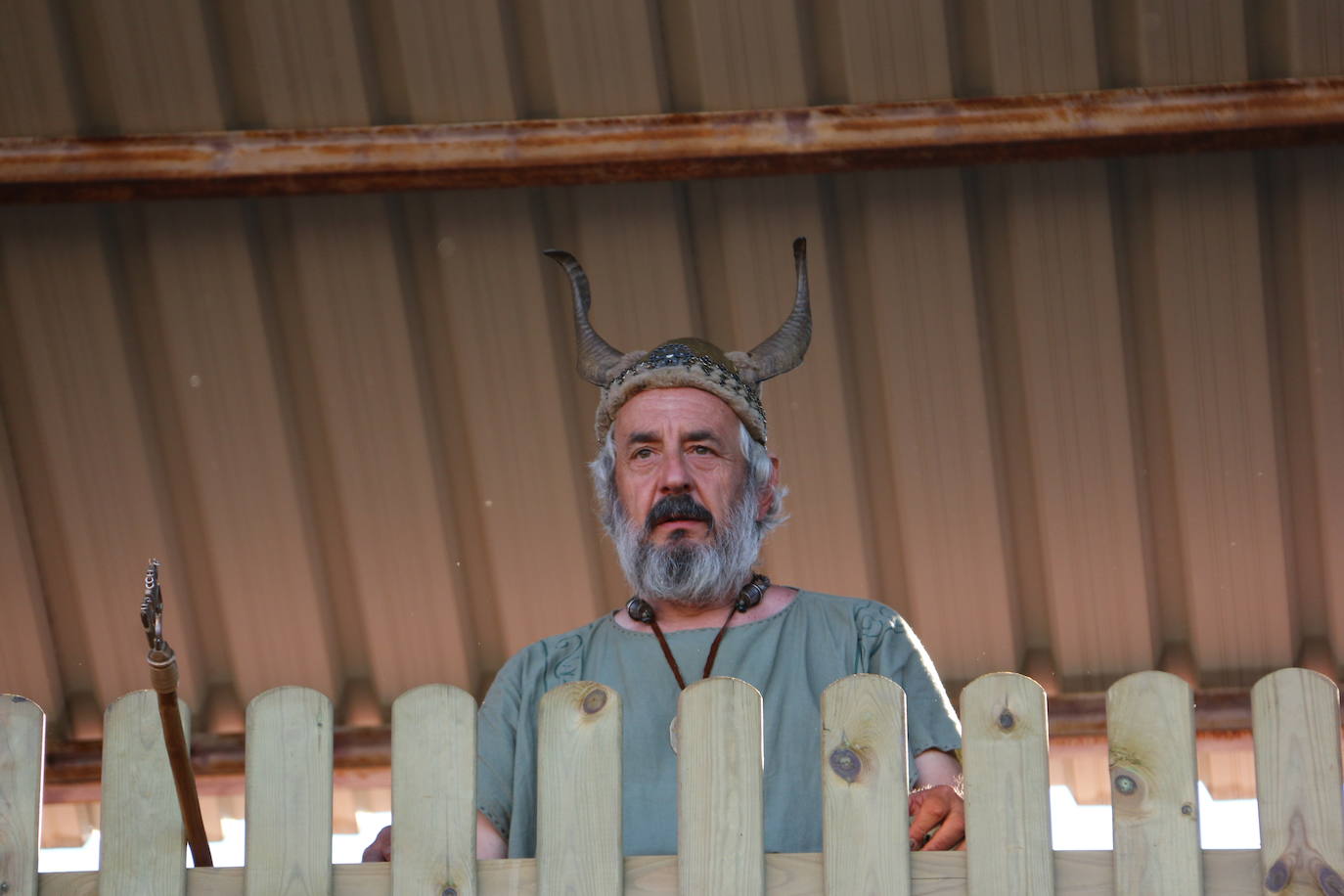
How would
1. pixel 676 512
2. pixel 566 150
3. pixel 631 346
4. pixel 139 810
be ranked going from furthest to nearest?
pixel 631 346 → pixel 566 150 → pixel 676 512 → pixel 139 810

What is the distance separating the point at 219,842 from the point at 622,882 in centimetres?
398

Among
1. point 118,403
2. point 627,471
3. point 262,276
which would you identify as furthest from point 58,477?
point 627,471

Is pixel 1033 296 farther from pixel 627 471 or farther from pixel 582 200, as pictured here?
pixel 627 471

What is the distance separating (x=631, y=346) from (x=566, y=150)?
0.67m

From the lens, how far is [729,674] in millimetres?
2889

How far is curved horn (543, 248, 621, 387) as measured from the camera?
3.44 m

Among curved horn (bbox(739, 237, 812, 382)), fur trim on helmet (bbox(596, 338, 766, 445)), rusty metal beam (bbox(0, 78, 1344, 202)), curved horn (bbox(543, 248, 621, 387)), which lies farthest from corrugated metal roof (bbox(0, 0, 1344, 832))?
fur trim on helmet (bbox(596, 338, 766, 445))

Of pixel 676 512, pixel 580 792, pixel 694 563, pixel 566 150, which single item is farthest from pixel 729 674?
pixel 566 150

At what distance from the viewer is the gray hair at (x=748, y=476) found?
3.29 meters

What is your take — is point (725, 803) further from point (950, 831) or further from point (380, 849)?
point (380, 849)

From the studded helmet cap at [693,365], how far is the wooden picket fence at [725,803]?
1.36 metres

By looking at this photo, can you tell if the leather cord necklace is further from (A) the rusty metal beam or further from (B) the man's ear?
(A) the rusty metal beam

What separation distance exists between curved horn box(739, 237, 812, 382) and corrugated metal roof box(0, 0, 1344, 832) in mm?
858

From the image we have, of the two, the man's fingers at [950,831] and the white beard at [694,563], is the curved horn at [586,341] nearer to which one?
the white beard at [694,563]
